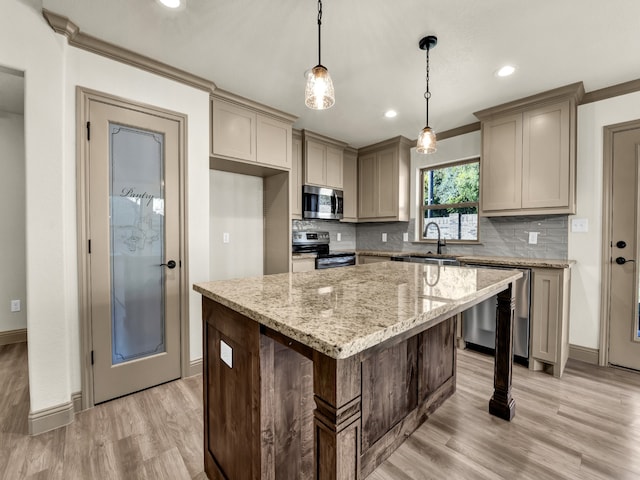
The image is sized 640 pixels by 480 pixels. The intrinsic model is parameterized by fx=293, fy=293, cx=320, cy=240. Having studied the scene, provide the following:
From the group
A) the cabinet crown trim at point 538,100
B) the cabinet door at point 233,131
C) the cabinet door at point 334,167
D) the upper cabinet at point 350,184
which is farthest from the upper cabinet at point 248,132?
the cabinet crown trim at point 538,100

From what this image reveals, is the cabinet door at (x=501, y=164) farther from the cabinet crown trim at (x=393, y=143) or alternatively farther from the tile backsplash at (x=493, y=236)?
the cabinet crown trim at (x=393, y=143)

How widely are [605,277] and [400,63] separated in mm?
2611

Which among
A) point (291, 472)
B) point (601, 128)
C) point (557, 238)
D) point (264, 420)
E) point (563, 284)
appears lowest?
point (291, 472)

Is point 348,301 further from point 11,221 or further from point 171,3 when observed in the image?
point 11,221

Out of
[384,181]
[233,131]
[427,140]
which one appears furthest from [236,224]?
[427,140]

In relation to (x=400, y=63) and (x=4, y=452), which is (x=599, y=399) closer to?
(x=400, y=63)

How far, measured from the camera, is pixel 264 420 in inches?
40.7

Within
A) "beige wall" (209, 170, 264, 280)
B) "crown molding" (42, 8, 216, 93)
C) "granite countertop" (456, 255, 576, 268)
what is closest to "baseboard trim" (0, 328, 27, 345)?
"beige wall" (209, 170, 264, 280)

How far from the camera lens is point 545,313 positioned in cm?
252

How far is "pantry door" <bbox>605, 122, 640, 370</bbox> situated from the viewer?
8.25 feet

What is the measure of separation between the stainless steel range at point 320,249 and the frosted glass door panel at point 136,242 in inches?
70.6

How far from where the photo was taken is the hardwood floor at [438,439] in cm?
148

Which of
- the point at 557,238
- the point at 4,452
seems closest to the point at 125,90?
the point at 4,452

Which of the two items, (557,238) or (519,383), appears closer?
(519,383)
